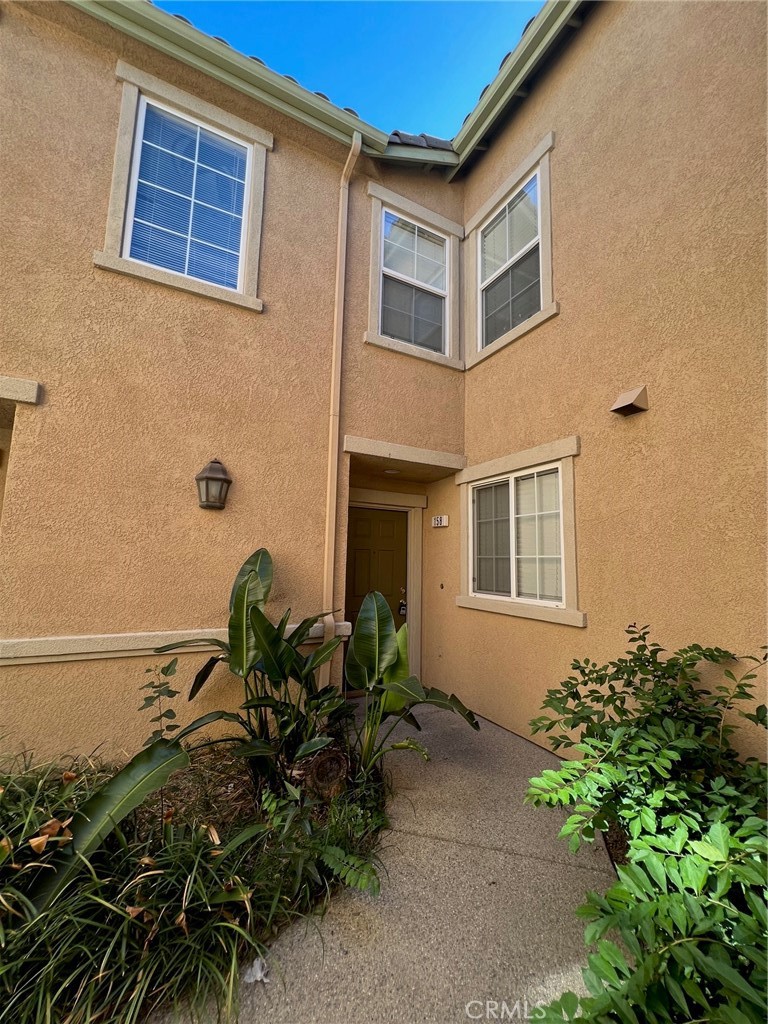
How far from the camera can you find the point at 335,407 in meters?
4.70

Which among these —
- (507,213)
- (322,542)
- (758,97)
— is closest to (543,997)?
(322,542)

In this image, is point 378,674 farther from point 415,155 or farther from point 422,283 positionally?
point 415,155

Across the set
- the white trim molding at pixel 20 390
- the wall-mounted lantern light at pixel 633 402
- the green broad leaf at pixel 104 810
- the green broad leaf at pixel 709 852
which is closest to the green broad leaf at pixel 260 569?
the green broad leaf at pixel 104 810

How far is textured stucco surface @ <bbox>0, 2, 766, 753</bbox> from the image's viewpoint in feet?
10.1

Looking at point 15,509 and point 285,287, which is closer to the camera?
point 15,509

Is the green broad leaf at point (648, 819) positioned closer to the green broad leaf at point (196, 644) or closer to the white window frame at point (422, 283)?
the green broad leaf at point (196, 644)

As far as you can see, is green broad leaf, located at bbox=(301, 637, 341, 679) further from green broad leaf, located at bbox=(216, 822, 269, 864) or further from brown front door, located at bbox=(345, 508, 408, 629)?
brown front door, located at bbox=(345, 508, 408, 629)

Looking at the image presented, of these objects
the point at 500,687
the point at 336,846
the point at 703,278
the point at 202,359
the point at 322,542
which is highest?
the point at 703,278

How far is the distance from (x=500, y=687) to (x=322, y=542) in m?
2.67

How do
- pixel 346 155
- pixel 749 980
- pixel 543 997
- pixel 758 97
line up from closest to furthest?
1. pixel 749 980
2. pixel 543 997
3. pixel 758 97
4. pixel 346 155

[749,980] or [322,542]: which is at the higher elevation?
[322,542]

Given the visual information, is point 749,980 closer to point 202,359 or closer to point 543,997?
point 543,997

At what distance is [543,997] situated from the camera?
1947 millimetres

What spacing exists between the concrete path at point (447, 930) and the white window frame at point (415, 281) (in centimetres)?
491
